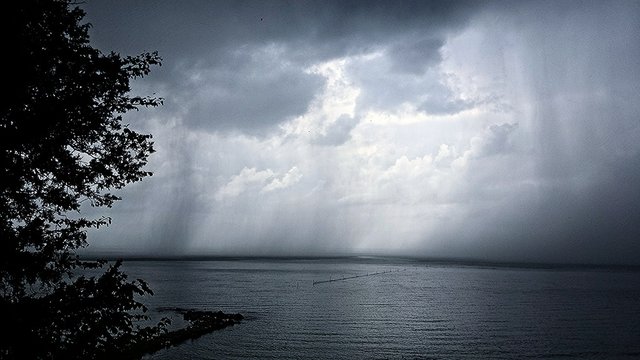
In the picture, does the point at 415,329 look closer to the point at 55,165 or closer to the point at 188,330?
the point at 188,330

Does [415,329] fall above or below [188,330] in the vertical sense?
below

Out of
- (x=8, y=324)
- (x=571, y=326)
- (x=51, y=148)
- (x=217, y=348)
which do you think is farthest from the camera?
(x=571, y=326)

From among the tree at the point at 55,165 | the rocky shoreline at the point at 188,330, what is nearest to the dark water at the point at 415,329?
the rocky shoreline at the point at 188,330

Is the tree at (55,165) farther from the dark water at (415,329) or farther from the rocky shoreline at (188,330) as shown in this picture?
the dark water at (415,329)

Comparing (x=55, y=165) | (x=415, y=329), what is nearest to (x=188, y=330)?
(x=415, y=329)

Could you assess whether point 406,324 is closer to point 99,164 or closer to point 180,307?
point 180,307

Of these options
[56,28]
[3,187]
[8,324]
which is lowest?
[8,324]

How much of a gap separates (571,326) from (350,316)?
40278mm

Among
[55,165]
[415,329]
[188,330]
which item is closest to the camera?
[55,165]

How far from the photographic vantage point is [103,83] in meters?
12.1

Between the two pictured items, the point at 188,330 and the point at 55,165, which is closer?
the point at 55,165

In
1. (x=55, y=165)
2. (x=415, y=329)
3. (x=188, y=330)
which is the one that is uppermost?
(x=55, y=165)

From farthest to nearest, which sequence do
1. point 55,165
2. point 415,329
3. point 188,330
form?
point 415,329 → point 188,330 → point 55,165

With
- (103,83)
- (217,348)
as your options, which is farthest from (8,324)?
(217,348)
